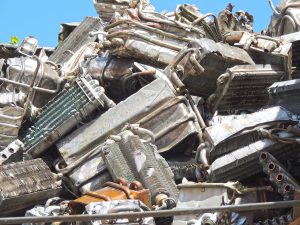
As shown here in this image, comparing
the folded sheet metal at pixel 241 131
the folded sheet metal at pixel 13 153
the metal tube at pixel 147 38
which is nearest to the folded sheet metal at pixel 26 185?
the folded sheet metal at pixel 13 153

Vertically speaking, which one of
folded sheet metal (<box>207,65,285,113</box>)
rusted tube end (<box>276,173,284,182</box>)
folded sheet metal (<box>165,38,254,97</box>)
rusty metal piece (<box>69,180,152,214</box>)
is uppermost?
folded sheet metal (<box>165,38,254,97</box>)

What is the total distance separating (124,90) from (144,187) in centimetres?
195

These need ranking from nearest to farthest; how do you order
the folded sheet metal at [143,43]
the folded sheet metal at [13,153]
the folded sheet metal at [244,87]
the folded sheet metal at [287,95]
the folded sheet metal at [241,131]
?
1. the folded sheet metal at [241,131]
2. the folded sheet metal at [287,95]
3. the folded sheet metal at [244,87]
4. the folded sheet metal at [13,153]
5. the folded sheet metal at [143,43]

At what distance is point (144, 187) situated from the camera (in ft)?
23.0

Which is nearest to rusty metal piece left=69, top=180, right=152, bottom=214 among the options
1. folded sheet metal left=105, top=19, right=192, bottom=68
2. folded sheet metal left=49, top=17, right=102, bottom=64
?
folded sheet metal left=105, top=19, right=192, bottom=68

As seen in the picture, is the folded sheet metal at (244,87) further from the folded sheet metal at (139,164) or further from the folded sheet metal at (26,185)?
the folded sheet metal at (26,185)

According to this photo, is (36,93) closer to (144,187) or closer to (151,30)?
(151,30)

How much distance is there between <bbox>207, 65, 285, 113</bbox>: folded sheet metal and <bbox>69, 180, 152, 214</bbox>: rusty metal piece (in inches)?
76.0

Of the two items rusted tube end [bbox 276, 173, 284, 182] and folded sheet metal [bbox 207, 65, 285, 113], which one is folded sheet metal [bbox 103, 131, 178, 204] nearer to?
rusted tube end [bbox 276, 173, 284, 182]

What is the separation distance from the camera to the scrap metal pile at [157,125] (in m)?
6.57

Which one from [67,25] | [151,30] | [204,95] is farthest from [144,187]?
[67,25]

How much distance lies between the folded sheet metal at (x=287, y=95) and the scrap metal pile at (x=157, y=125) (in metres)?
0.01

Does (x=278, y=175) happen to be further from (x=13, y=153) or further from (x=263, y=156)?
(x=13, y=153)

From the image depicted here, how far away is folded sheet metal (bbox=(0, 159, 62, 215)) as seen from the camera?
7172mm
